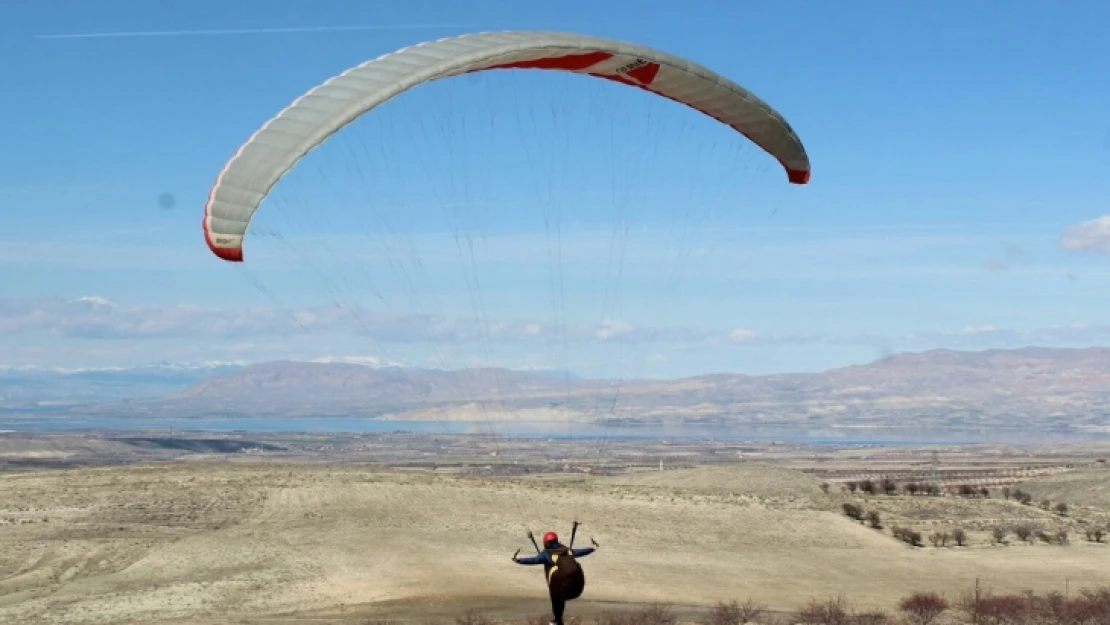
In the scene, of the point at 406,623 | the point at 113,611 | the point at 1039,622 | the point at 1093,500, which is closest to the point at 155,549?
the point at 113,611

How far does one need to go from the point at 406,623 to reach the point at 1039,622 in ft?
41.9

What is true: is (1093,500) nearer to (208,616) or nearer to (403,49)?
(208,616)

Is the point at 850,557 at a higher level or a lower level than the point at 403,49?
lower

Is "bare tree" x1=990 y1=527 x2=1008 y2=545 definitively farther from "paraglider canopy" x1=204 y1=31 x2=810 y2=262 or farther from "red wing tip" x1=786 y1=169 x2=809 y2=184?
"paraglider canopy" x1=204 y1=31 x2=810 y2=262

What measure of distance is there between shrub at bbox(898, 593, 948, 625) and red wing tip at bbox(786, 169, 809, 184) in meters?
9.38

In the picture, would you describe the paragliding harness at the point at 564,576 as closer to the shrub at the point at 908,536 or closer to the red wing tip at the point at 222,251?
the red wing tip at the point at 222,251

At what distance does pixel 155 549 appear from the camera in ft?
119

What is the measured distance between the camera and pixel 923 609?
1115 inches

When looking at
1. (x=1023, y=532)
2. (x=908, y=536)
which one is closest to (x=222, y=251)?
(x=908, y=536)

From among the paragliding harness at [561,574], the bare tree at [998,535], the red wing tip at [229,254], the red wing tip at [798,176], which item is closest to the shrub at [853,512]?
the bare tree at [998,535]

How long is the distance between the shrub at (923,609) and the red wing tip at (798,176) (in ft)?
30.8

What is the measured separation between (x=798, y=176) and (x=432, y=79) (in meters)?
9.63

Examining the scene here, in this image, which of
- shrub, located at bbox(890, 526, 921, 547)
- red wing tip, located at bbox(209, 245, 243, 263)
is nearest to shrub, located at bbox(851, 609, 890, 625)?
red wing tip, located at bbox(209, 245, 243, 263)

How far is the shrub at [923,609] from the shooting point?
27.4 m
